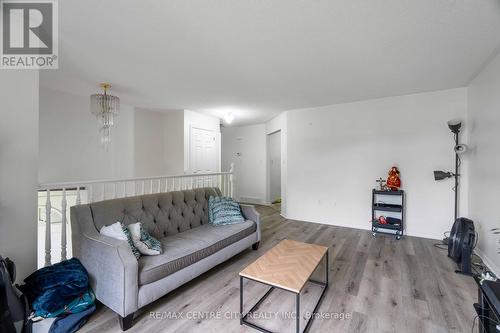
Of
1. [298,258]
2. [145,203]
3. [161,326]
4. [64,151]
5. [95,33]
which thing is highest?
[95,33]

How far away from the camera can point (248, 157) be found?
6.66 metres

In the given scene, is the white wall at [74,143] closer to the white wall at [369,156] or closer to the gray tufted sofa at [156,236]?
the gray tufted sofa at [156,236]

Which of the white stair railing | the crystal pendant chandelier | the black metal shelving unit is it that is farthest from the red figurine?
the crystal pendant chandelier

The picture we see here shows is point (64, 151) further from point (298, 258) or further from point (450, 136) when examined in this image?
point (450, 136)

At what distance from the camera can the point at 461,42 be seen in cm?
210

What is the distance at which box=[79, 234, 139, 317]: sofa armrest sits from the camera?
5.34ft

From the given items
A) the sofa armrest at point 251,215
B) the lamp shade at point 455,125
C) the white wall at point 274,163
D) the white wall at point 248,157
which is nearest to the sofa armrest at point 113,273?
the sofa armrest at point 251,215

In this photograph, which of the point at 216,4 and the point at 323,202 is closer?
the point at 216,4

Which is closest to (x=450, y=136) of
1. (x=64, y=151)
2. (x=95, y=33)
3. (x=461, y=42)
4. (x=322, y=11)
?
(x=461, y=42)

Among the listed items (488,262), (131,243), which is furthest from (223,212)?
(488,262)

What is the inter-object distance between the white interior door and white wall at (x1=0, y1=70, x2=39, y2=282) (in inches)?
123

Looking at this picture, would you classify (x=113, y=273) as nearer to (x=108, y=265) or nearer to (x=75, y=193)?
(x=108, y=265)

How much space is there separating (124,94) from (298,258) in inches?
144

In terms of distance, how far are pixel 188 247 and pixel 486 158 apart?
11.9 ft
